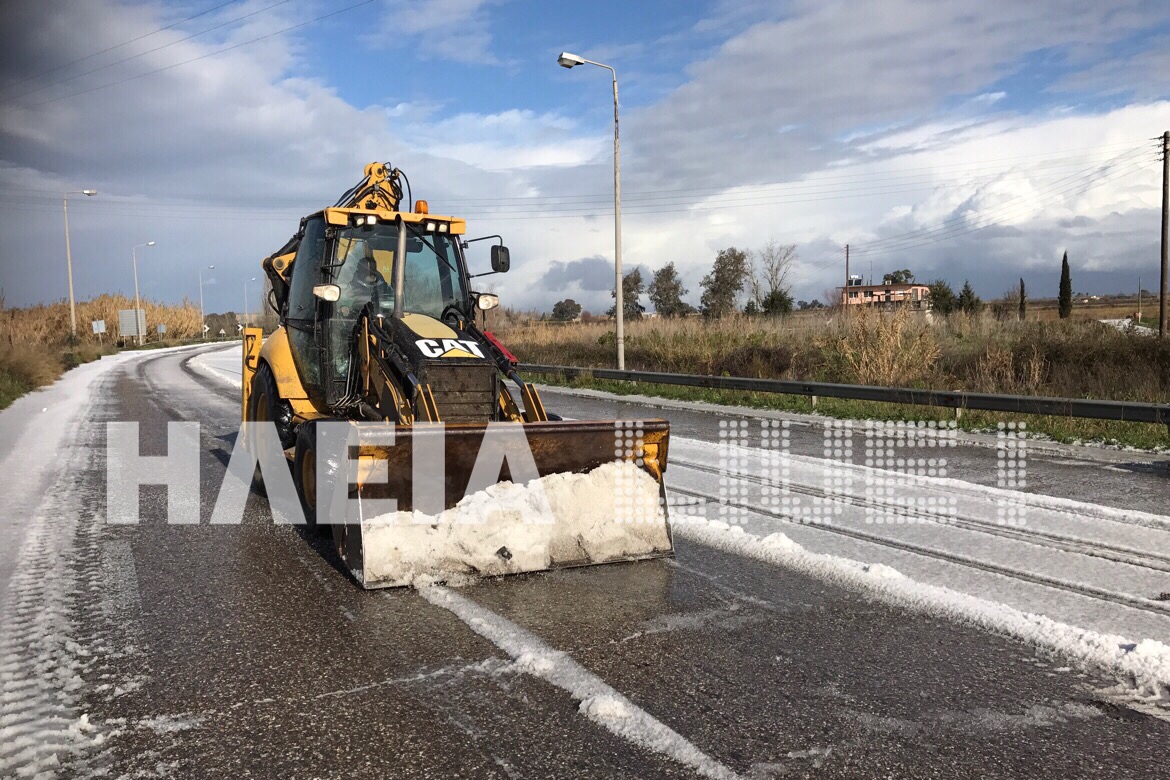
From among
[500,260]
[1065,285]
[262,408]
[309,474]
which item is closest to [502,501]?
[309,474]

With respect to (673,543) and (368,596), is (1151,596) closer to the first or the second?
(673,543)

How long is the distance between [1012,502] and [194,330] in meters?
81.3

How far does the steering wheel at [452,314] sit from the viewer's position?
700 centimetres

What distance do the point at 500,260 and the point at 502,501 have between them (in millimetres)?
2800

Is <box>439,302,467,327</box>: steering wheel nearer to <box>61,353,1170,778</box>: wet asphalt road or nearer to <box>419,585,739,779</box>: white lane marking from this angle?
<box>61,353,1170,778</box>: wet asphalt road

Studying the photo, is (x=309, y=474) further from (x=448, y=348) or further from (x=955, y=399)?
(x=955, y=399)

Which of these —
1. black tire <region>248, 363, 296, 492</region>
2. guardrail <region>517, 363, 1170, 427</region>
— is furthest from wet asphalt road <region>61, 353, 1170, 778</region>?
guardrail <region>517, 363, 1170, 427</region>

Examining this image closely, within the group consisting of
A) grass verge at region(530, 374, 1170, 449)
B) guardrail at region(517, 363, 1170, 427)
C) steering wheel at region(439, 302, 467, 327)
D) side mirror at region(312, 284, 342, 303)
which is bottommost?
grass verge at region(530, 374, 1170, 449)

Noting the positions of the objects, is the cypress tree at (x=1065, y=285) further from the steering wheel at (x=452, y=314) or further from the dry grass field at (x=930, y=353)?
the steering wheel at (x=452, y=314)

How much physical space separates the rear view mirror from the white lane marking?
332cm

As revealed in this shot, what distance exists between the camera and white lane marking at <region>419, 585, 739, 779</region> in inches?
120

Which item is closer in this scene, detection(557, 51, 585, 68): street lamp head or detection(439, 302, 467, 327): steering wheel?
detection(439, 302, 467, 327): steering wheel

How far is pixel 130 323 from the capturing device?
61531mm

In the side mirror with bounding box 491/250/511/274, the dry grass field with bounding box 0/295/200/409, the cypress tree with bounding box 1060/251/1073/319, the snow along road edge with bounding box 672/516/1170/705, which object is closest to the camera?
the snow along road edge with bounding box 672/516/1170/705
